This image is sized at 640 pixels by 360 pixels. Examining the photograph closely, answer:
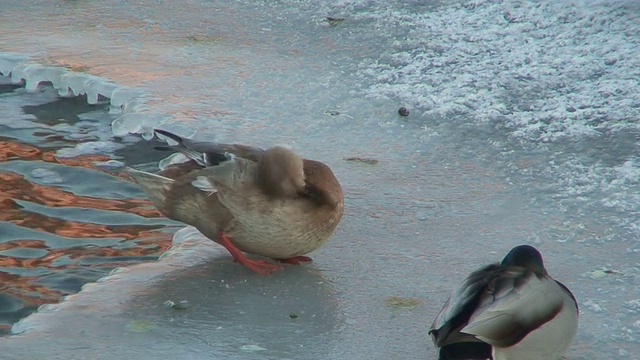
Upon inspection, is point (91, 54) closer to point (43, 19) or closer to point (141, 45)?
point (141, 45)

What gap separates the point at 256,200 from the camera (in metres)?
4.19

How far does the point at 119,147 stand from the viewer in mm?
6004

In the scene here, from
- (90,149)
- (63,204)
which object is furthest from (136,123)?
(63,204)

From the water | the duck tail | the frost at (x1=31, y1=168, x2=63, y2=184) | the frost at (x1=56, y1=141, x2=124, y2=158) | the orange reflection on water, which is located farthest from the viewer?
the frost at (x1=56, y1=141, x2=124, y2=158)

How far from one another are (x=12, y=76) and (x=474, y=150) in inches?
118

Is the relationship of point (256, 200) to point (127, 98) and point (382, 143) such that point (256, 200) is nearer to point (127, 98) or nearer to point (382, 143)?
A: point (382, 143)

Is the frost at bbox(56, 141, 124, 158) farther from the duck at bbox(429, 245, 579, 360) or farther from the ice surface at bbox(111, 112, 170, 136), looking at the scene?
the duck at bbox(429, 245, 579, 360)

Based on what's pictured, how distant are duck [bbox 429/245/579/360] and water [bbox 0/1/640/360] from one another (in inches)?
9.0

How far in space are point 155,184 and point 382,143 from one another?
1.57 metres

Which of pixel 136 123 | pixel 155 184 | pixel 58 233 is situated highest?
pixel 155 184

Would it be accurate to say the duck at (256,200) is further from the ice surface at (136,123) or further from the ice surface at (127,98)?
Answer: the ice surface at (127,98)

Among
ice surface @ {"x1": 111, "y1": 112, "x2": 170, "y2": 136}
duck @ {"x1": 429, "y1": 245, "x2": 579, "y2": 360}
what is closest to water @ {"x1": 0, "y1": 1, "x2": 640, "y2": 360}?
ice surface @ {"x1": 111, "y1": 112, "x2": 170, "y2": 136}

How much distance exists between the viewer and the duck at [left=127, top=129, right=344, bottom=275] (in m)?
4.18

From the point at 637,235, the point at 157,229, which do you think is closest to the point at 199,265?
the point at 157,229
